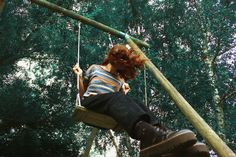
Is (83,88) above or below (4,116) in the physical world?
below

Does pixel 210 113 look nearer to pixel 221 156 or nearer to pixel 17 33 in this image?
pixel 17 33

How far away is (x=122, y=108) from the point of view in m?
3.11

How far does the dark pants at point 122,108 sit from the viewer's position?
9.61 ft

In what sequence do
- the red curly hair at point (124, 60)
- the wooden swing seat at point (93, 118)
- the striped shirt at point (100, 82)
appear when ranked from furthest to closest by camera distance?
the red curly hair at point (124, 60) → the striped shirt at point (100, 82) → the wooden swing seat at point (93, 118)

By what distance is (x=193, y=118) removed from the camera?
2.76m

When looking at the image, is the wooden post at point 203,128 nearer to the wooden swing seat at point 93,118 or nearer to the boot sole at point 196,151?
the boot sole at point 196,151

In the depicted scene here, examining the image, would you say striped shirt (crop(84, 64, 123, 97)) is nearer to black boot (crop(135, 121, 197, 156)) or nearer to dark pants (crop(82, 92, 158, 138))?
dark pants (crop(82, 92, 158, 138))

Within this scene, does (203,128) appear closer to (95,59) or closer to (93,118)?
(93,118)

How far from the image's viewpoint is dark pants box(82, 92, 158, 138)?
2.93 m

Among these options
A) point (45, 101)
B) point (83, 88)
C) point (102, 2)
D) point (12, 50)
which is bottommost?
point (83, 88)

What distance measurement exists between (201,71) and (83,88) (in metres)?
8.24

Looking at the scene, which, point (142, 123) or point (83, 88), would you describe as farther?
point (83, 88)

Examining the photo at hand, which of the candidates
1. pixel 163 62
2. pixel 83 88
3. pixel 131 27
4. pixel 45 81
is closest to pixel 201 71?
pixel 163 62

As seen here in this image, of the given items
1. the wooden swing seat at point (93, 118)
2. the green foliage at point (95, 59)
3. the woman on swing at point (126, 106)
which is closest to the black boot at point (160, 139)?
the woman on swing at point (126, 106)
